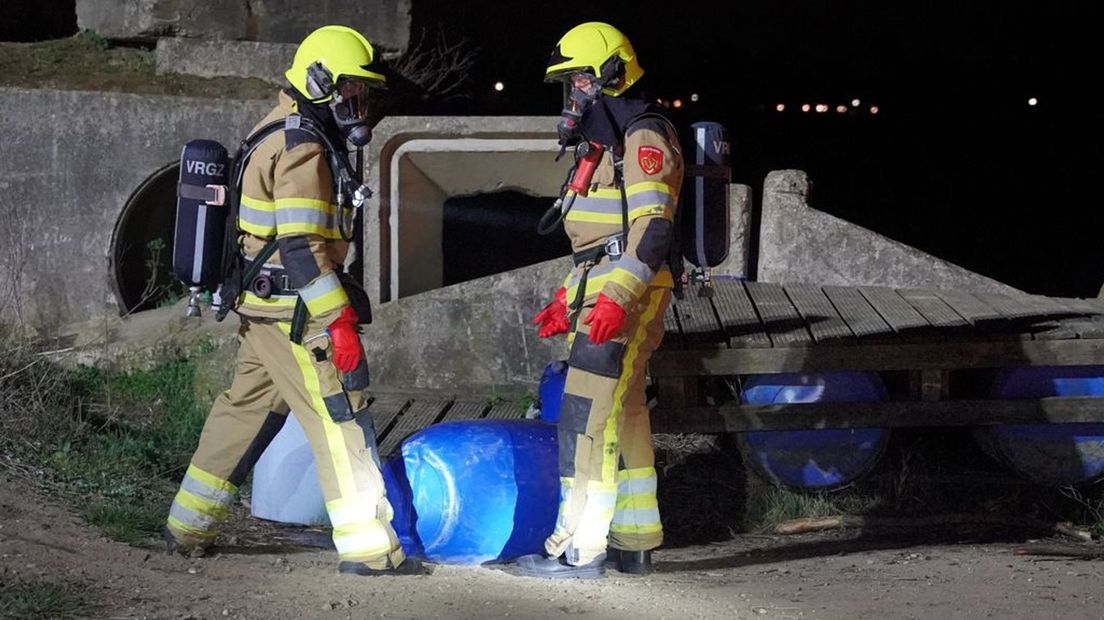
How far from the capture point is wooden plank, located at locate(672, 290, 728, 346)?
632cm

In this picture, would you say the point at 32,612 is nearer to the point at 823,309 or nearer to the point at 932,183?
the point at 823,309

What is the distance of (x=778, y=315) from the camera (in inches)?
265

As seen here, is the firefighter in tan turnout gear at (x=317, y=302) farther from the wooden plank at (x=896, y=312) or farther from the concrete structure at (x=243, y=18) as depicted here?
the concrete structure at (x=243, y=18)

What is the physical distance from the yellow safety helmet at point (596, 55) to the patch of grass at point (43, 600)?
8.21ft

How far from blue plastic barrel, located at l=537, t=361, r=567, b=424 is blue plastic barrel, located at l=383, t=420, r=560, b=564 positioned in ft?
3.44

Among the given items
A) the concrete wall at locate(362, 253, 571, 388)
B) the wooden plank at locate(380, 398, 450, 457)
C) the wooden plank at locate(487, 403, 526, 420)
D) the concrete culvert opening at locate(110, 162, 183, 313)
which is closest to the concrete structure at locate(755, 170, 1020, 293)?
the concrete wall at locate(362, 253, 571, 388)

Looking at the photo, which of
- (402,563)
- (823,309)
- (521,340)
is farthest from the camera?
(521,340)

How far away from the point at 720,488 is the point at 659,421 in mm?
817

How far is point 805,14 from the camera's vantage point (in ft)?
54.4

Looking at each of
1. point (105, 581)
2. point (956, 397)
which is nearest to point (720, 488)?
point (956, 397)

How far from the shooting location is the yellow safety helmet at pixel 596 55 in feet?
16.0

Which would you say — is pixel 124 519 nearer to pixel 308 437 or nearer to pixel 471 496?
pixel 308 437

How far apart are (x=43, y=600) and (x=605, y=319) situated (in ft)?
6.80

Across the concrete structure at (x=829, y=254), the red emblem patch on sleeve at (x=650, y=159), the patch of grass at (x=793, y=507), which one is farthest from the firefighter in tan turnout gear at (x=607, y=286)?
the concrete structure at (x=829, y=254)
